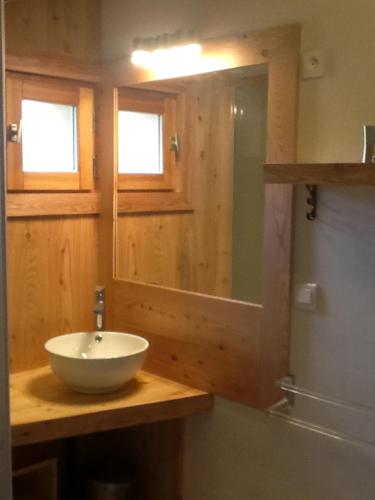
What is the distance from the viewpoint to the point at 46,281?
2.90 meters

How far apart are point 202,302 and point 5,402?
116 centimetres

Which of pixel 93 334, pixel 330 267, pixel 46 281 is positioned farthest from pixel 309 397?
pixel 46 281

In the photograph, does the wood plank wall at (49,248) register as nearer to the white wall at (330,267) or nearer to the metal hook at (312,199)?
the white wall at (330,267)

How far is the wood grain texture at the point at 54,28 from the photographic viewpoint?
8.87ft

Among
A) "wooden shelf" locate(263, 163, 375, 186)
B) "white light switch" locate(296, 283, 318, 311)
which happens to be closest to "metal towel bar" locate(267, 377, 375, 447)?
"white light switch" locate(296, 283, 318, 311)

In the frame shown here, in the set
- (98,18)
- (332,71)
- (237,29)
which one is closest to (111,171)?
(98,18)

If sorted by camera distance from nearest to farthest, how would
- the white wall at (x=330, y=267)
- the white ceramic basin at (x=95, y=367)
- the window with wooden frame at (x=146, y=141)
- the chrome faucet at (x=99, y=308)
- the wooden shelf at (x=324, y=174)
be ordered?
1. the wooden shelf at (x=324, y=174)
2. the white wall at (x=330, y=267)
3. the white ceramic basin at (x=95, y=367)
4. the window with wooden frame at (x=146, y=141)
5. the chrome faucet at (x=99, y=308)

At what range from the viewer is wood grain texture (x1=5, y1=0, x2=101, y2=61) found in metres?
2.70

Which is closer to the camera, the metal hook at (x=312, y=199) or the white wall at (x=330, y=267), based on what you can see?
the white wall at (x=330, y=267)

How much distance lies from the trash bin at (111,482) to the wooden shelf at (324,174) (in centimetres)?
159

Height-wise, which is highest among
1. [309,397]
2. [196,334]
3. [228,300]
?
[228,300]

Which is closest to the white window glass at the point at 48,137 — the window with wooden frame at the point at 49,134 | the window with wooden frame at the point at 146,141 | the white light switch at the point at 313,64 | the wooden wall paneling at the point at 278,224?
the window with wooden frame at the point at 49,134

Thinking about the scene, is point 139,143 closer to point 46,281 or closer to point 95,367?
point 46,281

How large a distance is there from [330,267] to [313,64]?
0.67 metres
